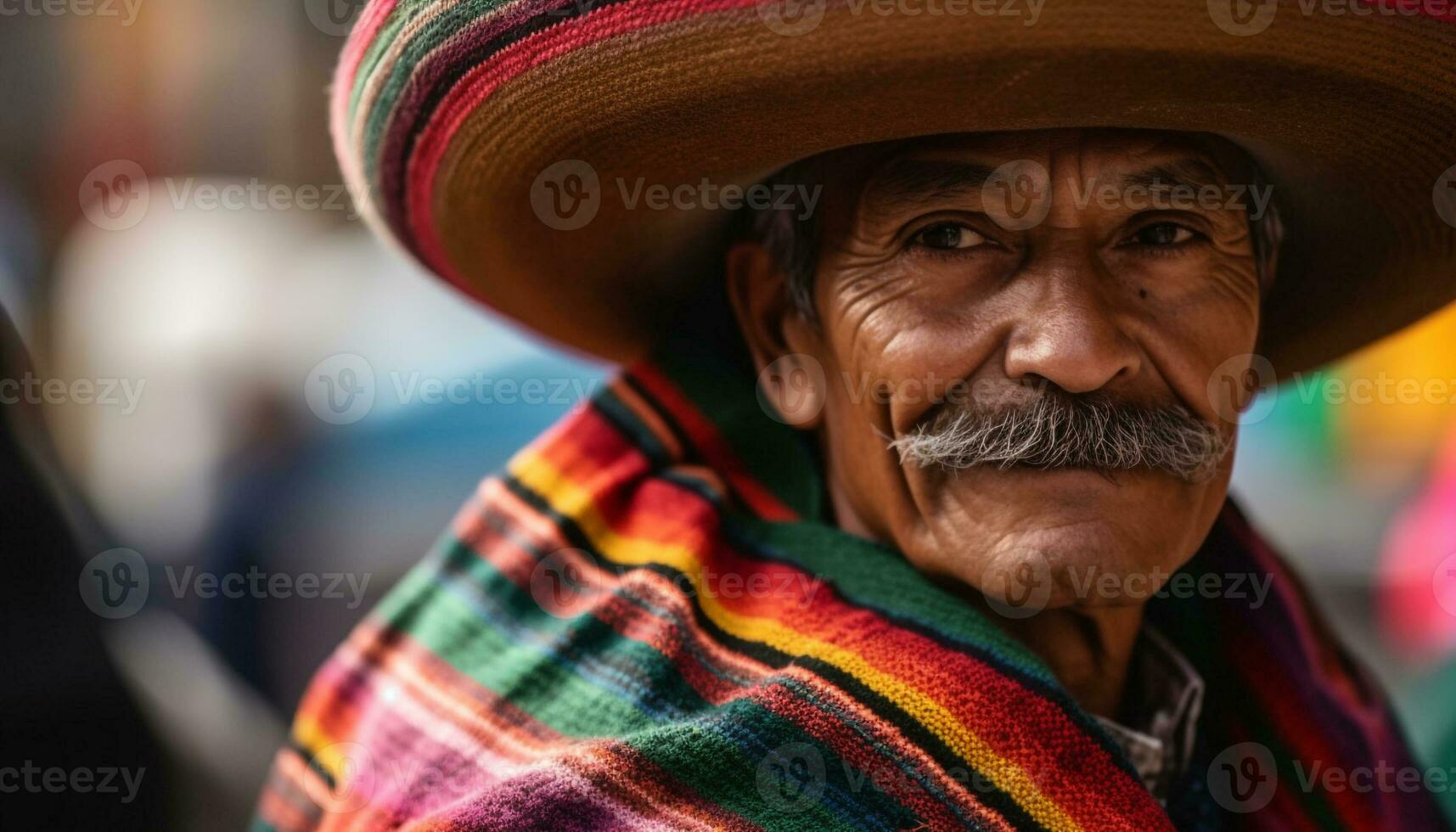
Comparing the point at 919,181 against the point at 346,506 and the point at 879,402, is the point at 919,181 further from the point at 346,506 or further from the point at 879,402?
the point at 346,506

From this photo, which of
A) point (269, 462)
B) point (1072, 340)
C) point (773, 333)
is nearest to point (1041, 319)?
point (1072, 340)

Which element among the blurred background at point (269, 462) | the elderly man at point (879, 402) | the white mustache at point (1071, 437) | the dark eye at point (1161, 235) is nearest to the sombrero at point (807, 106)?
the elderly man at point (879, 402)

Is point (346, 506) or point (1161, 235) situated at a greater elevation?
point (1161, 235)

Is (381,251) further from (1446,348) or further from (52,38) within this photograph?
(1446,348)

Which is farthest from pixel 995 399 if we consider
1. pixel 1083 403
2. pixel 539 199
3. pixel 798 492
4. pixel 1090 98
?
pixel 539 199

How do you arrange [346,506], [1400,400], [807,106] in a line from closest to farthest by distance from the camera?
[807,106], [346,506], [1400,400]

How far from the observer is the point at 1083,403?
4.46 ft

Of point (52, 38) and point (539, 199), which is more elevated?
point (52, 38)

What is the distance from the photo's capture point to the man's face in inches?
53.8

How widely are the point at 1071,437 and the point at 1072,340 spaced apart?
11 cm

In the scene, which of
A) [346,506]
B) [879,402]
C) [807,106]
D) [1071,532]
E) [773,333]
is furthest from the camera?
[346,506]

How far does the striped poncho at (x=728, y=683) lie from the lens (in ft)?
4.33

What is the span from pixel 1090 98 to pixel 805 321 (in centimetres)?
52

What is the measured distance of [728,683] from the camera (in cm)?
145
